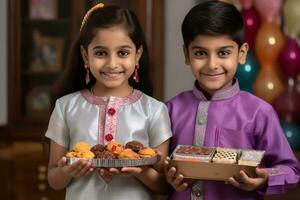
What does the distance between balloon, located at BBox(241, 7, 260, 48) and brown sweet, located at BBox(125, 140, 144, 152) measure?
A: 4.77ft

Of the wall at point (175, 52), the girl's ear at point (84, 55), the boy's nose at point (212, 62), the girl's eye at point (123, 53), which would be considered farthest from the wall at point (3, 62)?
the boy's nose at point (212, 62)

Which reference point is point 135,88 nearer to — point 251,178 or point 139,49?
point 139,49

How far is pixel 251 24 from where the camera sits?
2791 millimetres

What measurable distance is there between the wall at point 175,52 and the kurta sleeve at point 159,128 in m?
1.83

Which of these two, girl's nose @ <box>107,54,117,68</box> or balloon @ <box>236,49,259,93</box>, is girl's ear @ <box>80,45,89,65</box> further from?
balloon @ <box>236,49,259,93</box>

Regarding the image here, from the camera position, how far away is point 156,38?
10.6 feet

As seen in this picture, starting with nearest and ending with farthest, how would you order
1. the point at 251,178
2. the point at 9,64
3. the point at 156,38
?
the point at 251,178, the point at 156,38, the point at 9,64

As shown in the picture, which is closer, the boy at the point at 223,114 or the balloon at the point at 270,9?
the boy at the point at 223,114

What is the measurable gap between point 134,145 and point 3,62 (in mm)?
2435

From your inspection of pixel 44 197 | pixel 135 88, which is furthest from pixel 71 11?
pixel 135 88

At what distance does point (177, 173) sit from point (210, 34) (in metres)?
0.36

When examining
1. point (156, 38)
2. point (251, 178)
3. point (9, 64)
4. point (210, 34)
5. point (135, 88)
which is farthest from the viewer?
point (9, 64)

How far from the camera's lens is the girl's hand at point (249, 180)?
1.39 m

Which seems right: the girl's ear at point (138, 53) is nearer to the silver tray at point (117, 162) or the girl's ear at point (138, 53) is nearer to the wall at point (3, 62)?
the silver tray at point (117, 162)
